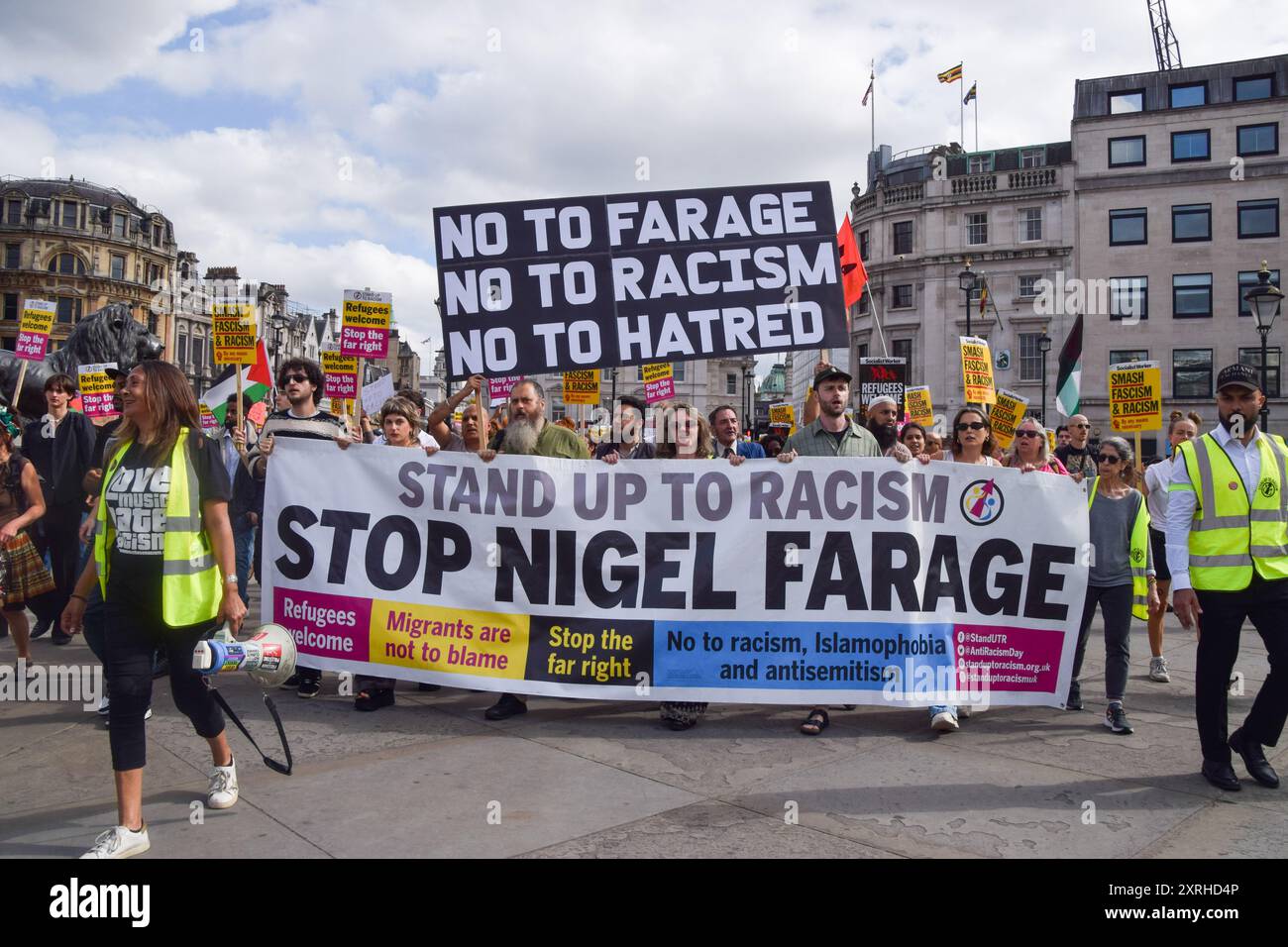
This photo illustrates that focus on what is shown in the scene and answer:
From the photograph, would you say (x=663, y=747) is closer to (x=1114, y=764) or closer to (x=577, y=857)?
(x=577, y=857)

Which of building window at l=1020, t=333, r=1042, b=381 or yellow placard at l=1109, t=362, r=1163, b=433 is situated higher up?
building window at l=1020, t=333, r=1042, b=381

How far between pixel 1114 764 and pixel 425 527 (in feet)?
13.8

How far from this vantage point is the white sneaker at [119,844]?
3418 mm

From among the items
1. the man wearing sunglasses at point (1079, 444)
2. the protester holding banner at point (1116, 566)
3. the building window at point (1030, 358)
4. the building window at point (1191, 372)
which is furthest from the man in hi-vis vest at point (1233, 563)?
the building window at point (1191, 372)

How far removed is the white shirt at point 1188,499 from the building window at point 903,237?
158 feet

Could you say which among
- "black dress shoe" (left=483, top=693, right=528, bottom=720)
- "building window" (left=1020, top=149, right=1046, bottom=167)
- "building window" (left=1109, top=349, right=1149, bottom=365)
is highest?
"building window" (left=1020, top=149, right=1046, bottom=167)

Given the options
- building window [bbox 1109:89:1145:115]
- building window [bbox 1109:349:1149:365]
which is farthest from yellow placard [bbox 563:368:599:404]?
building window [bbox 1109:89:1145:115]

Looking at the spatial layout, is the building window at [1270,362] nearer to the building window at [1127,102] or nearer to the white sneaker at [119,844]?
the building window at [1127,102]

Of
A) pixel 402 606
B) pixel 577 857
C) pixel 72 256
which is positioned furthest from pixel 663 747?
pixel 72 256

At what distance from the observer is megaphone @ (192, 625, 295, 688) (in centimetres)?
372

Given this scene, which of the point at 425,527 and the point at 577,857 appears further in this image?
the point at 425,527

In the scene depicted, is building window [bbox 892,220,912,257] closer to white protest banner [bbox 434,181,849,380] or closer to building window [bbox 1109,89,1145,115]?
building window [bbox 1109,89,1145,115]

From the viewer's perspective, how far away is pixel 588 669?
5.55 metres

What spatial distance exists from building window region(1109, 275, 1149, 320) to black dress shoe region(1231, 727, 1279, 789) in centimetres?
A: 4541
